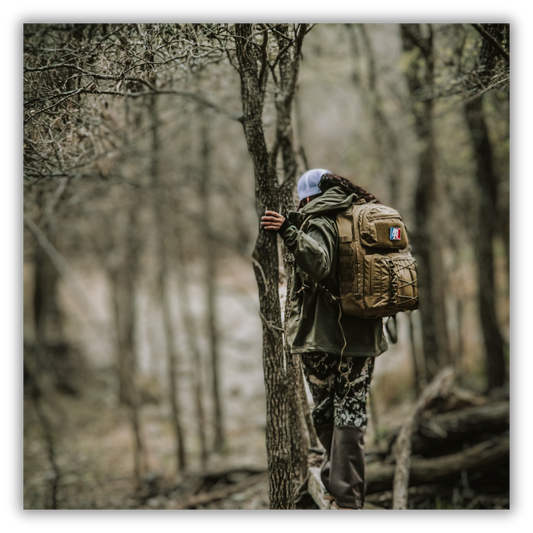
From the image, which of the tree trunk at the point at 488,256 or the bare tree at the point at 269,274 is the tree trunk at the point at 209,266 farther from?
the bare tree at the point at 269,274

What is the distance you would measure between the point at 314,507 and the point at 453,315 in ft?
41.1

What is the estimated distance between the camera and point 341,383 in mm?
3279

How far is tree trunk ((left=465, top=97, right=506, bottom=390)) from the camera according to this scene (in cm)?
778

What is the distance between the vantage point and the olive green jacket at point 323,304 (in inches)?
116

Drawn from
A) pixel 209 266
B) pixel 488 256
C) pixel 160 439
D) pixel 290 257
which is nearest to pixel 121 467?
pixel 160 439

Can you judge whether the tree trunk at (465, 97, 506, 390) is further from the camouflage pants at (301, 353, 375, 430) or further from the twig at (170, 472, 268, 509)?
the camouflage pants at (301, 353, 375, 430)

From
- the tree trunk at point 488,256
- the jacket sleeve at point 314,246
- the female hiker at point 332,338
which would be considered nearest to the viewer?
the jacket sleeve at point 314,246

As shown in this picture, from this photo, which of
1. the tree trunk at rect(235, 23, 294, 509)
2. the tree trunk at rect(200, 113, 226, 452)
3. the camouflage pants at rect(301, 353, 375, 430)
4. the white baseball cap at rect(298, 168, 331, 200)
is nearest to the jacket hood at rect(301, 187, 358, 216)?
the white baseball cap at rect(298, 168, 331, 200)

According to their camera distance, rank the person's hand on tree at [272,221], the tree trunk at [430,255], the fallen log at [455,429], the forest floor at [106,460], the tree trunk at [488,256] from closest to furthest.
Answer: the person's hand on tree at [272,221] → the fallen log at [455,429] → the forest floor at [106,460] → the tree trunk at [430,255] → the tree trunk at [488,256]

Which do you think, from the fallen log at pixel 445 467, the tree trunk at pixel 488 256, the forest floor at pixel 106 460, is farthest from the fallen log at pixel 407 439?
the tree trunk at pixel 488 256

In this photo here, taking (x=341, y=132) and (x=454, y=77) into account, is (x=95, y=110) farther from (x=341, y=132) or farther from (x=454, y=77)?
(x=341, y=132)

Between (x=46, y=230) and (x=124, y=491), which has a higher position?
(x=46, y=230)
